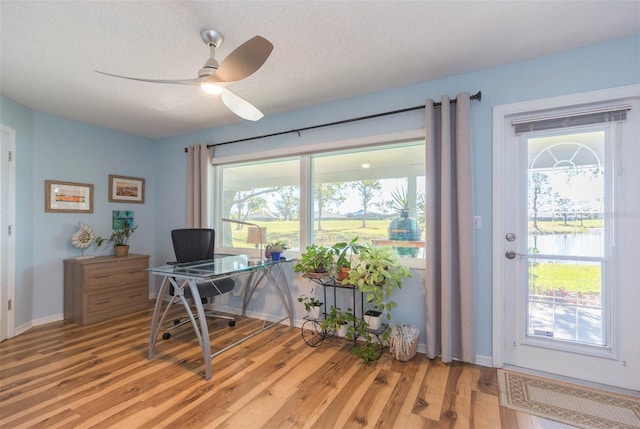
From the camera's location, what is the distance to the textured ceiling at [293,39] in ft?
5.68

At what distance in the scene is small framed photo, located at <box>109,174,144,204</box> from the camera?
4004 mm

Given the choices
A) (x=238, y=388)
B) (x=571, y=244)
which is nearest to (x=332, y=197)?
(x=238, y=388)

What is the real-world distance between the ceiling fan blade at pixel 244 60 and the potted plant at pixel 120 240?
3071mm

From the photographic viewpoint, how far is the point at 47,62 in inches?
89.3

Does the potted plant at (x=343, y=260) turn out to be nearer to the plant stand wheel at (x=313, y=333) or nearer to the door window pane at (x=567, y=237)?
the plant stand wheel at (x=313, y=333)

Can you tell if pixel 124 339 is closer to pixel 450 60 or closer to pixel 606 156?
pixel 450 60

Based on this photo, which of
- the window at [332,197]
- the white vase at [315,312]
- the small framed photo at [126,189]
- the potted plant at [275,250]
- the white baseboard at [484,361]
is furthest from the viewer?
the small framed photo at [126,189]

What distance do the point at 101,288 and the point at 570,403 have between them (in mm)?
4389

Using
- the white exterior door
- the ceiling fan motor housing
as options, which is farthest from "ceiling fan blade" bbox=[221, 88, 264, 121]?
the white exterior door

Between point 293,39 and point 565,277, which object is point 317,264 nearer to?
point 293,39

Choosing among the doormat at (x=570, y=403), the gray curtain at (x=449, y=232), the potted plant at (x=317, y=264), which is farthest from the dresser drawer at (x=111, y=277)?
the doormat at (x=570, y=403)

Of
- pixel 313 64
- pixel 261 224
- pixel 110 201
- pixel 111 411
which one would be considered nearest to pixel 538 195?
pixel 313 64

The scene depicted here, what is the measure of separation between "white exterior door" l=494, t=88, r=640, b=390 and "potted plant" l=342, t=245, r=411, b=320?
779 mm

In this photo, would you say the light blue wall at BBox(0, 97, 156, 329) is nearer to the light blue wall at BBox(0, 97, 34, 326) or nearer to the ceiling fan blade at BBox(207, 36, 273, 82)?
the light blue wall at BBox(0, 97, 34, 326)
